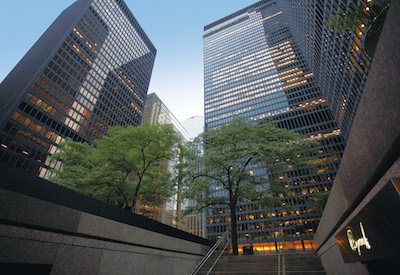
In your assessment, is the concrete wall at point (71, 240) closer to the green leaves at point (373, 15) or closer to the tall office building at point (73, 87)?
the green leaves at point (373, 15)

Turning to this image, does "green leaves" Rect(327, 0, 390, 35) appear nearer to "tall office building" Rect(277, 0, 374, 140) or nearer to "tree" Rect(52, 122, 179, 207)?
"tree" Rect(52, 122, 179, 207)

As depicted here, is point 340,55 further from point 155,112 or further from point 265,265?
point 155,112

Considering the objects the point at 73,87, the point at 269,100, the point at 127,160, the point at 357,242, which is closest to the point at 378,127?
the point at 357,242

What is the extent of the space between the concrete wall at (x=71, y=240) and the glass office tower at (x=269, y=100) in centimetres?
5127

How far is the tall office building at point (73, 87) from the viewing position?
165 feet

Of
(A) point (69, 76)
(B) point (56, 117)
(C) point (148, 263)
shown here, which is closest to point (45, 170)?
(B) point (56, 117)

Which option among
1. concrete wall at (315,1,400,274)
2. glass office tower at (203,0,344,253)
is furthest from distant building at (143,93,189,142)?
concrete wall at (315,1,400,274)

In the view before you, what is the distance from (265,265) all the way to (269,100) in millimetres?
106274

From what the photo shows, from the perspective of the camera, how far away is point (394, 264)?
11.7 feet

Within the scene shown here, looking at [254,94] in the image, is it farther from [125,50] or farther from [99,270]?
[99,270]

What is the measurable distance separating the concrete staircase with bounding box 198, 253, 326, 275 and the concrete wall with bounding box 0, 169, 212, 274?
346 centimetres

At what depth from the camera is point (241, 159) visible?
53.7ft

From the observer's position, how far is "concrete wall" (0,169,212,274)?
4316 millimetres

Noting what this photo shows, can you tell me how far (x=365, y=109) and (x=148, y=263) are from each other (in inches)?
342
